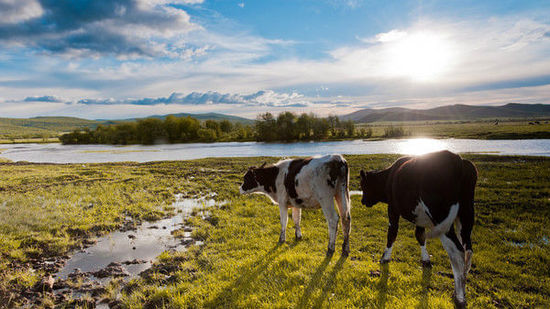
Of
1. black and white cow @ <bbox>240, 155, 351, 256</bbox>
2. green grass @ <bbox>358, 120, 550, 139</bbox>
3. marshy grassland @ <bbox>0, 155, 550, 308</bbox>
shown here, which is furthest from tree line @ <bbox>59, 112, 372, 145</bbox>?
black and white cow @ <bbox>240, 155, 351, 256</bbox>

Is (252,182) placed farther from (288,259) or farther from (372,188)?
(372,188)

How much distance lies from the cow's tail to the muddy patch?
8.04 m

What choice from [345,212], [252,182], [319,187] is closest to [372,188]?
[345,212]

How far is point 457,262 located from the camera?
4.76m

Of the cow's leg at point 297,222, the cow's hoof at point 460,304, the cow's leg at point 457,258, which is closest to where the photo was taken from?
the cow's leg at point 457,258

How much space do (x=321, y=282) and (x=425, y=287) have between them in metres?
2.35

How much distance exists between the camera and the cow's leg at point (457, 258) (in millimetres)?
4715

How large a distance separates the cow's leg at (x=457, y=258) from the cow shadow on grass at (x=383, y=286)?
4.37 ft

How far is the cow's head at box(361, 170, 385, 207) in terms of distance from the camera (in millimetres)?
7680

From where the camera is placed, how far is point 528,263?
271 inches

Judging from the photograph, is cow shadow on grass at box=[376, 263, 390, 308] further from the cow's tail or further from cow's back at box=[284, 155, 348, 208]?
cow's back at box=[284, 155, 348, 208]

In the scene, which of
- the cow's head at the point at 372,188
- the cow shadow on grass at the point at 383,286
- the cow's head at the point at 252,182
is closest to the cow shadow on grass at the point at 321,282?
the cow shadow on grass at the point at 383,286

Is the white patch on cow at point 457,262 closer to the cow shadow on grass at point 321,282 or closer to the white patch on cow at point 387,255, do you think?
the white patch on cow at point 387,255

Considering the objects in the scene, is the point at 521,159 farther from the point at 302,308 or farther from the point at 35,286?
the point at 35,286
